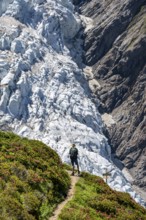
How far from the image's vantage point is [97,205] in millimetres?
25594

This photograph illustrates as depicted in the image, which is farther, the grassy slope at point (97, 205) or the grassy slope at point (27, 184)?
the grassy slope at point (97, 205)

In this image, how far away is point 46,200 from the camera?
23.7m

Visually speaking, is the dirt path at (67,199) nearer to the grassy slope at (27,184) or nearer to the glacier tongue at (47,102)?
the grassy slope at (27,184)

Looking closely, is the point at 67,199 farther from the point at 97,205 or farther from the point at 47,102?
the point at 47,102

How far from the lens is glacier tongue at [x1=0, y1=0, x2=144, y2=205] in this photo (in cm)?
15125

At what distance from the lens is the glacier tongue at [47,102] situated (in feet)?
496

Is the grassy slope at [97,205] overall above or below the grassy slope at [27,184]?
below

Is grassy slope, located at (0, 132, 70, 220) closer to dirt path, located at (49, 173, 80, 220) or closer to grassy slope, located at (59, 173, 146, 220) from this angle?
dirt path, located at (49, 173, 80, 220)

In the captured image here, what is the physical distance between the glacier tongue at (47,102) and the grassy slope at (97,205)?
111m

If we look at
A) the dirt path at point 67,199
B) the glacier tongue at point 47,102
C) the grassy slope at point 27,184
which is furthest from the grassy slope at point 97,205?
the glacier tongue at point 47,102

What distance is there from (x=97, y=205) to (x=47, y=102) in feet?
464

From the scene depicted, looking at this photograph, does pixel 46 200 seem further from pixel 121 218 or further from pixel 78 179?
→ pixel 78 179

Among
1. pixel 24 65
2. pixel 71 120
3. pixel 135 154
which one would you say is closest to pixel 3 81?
pixel 24 65

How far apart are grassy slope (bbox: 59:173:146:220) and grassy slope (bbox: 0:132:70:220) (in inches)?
38.2
